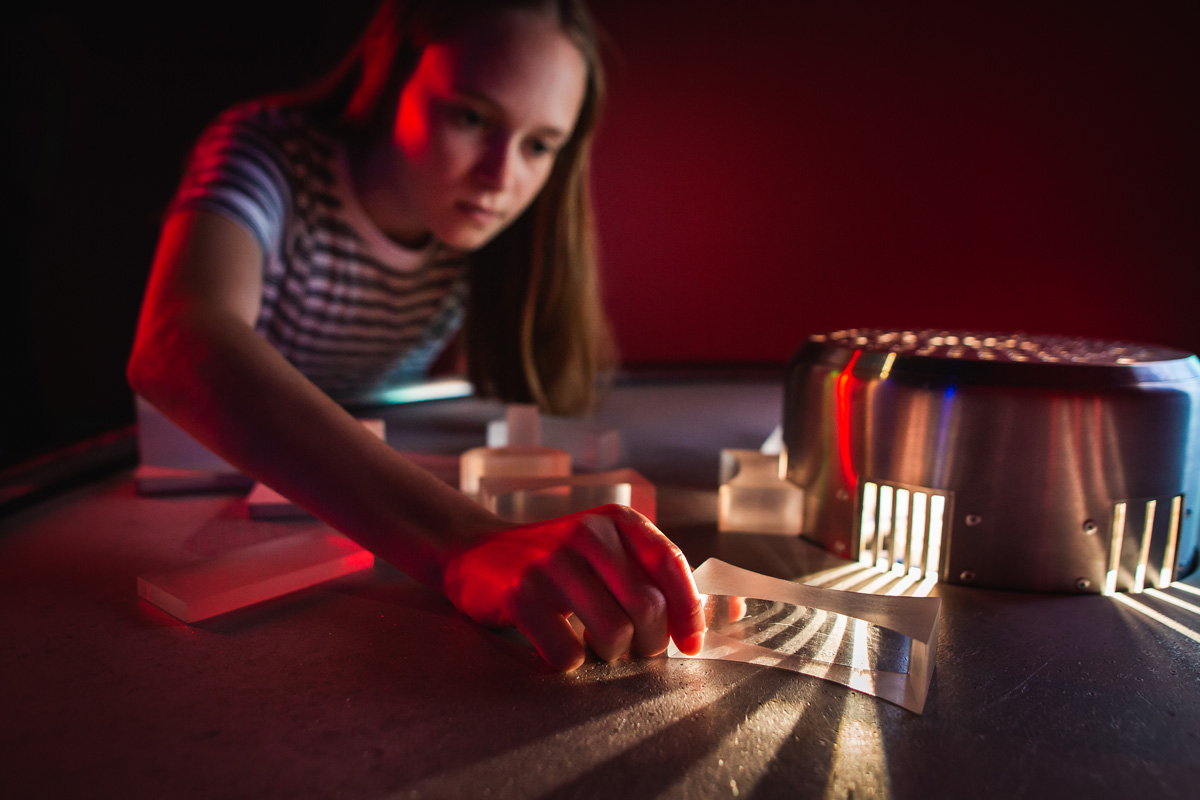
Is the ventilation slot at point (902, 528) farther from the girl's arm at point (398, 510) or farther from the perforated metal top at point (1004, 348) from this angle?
the girl's arm at point (398, 510)

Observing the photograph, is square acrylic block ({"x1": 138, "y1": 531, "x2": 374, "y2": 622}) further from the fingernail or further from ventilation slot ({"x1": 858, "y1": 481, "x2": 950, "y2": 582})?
ventilation slot ({"x1": 858, "y1": 481, "x2": 950, "y2": 582})

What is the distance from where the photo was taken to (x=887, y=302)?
1940 millimetres

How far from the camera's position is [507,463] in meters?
0.76

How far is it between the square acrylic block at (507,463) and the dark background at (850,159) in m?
0.97

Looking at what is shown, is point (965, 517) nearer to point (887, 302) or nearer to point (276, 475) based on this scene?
point (276, 475)

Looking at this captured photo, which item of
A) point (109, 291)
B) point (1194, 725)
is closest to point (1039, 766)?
point (1194, 725)

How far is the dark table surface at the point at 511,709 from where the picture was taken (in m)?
0.32

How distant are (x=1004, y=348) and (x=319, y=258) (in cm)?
95

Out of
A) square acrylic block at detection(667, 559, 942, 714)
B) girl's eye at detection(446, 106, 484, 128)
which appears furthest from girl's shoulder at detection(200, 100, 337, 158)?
square acrylic block at detection(667, 559, 942, 714)

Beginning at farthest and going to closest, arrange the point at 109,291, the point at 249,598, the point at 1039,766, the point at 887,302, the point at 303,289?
the point at 887,302 → the point at 109,291 → the point at 303,289 → the point at 249,598 → the point at 1039,766

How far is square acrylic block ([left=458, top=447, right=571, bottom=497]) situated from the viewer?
0.76 meters

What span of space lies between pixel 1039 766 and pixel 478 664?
0.92 ft

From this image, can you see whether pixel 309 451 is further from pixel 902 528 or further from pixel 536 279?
pixel 536 279

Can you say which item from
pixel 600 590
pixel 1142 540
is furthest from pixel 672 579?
pixel 1142 540
